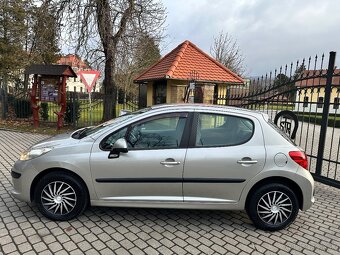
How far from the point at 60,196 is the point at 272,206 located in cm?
278

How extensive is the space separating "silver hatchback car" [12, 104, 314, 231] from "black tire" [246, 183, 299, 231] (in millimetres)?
12

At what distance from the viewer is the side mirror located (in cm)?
331

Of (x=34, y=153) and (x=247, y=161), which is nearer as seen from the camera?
(x=247, y=161)

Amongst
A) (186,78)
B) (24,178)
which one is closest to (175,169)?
(24,178)

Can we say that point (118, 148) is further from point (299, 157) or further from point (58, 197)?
point (299, 157)

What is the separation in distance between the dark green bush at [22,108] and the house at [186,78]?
243 inches

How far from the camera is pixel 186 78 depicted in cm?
1063

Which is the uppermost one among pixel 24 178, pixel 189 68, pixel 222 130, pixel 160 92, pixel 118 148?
pixel 189 68

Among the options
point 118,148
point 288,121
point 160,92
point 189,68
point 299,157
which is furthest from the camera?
point 160,92

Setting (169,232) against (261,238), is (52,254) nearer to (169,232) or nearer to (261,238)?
(169,232)

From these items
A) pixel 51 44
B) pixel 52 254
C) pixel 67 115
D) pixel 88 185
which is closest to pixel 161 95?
pixel 67 115

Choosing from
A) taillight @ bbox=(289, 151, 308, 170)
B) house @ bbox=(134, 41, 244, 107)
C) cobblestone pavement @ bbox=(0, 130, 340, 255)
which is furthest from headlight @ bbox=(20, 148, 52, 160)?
house @ bbox=(134, 41, 244, 107)

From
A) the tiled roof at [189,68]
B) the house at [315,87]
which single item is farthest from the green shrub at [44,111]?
the house at [315,87]

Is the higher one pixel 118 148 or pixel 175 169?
pixel 118 148
